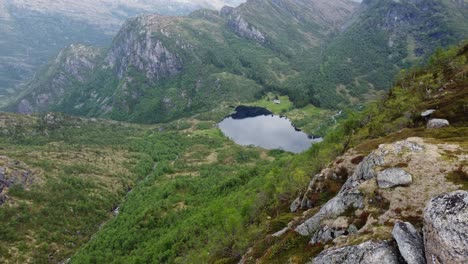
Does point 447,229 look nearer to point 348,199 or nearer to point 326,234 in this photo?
point 326,234

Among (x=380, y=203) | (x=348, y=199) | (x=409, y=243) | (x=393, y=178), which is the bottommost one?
(x=348, y=199)

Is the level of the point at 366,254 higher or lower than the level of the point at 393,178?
lower

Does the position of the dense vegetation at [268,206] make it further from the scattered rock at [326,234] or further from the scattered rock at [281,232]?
the scattered rock at [326,234]

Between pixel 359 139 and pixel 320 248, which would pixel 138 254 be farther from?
pixel 320 248

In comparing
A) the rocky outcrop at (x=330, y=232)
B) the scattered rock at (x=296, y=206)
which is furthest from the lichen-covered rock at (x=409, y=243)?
the scattered rock at (x=296, y=206)

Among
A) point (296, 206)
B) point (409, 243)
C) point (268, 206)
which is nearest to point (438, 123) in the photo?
point (296, 206)

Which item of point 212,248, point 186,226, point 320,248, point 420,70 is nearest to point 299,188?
point 212,248
